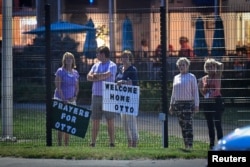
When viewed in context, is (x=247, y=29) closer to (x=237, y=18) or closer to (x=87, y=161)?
(x=237, y=18)

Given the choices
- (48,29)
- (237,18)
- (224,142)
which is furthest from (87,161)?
(224,142)

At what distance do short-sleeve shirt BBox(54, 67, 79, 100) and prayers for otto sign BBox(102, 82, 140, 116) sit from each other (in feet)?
2.10

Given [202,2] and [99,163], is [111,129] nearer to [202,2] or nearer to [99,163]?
[99,163]

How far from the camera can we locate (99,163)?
10031 mm

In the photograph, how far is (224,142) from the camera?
562 cm

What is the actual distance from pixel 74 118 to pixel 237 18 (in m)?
3.66

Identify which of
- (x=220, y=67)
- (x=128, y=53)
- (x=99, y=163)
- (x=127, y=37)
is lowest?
(x=99, y=163)

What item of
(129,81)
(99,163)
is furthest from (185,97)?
(99,163)

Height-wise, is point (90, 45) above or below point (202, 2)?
below

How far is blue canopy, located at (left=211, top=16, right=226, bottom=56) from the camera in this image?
1162cm

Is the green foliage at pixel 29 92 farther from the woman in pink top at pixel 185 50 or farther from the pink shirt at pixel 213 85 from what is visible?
the pink shirt at pixel 213 85

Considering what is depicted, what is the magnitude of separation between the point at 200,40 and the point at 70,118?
115 inches

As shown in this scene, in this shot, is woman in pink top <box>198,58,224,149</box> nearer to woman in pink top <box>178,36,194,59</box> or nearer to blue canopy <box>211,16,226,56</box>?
blue canopy <box>211,16,226,56</box>

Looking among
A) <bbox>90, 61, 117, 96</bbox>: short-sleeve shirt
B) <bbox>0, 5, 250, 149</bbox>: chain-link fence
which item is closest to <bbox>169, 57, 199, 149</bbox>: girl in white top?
<bbox>0, 5, 250, 149</bbox>: chain-link fence
